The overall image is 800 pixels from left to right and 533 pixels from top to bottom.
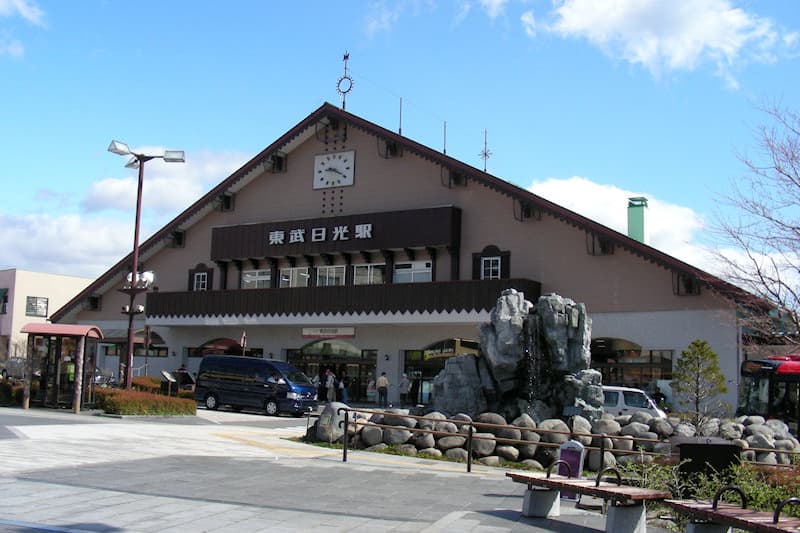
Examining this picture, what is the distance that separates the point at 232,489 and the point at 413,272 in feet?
92.3

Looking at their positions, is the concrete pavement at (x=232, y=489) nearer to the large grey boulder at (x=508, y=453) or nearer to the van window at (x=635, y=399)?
the large grey boulder at (x=508, y=453)

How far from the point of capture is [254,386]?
31.0 metres

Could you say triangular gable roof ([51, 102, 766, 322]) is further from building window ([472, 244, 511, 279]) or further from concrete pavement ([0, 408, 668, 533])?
concrete pavement ([0, 408, 668, 533])

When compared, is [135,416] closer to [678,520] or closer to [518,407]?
[518,407]

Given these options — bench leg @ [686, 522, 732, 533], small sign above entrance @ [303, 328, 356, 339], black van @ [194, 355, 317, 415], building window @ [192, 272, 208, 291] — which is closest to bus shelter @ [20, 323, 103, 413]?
black van @ [194, 355, 317, 415]

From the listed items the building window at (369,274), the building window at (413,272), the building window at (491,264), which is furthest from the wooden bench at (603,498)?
the building window at (369,274)

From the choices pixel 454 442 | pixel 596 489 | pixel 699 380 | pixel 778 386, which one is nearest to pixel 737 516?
pixel 596 489

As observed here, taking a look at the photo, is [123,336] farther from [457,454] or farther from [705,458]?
[705,458]

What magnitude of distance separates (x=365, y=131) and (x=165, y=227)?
44.8ft

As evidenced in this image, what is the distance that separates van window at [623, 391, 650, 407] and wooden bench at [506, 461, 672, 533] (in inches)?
625

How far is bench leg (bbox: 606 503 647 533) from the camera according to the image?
29.5 feet

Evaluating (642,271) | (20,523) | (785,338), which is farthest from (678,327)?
(20,523)

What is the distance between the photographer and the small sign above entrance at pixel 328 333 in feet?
134

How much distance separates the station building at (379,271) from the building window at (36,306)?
63.1 ft
